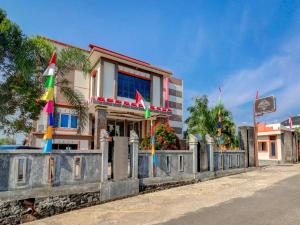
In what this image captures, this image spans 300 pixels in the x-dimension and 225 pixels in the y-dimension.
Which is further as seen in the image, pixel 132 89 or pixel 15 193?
pixel 132 89

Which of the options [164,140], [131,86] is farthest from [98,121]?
[164,140]

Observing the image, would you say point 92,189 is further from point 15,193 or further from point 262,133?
point 262,133

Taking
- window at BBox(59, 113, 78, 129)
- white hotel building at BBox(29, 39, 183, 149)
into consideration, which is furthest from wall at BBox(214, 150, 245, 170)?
window at BBox(59, 113, 78, 129)

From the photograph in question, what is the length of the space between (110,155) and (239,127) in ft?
38.3

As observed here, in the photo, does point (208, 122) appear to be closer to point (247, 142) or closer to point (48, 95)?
point (247, 142)

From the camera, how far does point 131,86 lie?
18.6 meters

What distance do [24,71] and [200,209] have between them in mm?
8219

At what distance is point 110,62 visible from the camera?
17.2m

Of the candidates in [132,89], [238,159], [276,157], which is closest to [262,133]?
[276,157]

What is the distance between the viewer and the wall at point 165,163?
900 cm

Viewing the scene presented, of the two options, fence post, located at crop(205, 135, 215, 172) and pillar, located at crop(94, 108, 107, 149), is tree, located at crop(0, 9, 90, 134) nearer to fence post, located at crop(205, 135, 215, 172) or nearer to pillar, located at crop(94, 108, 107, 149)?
pillar, located at crop(94, 108, 107, 149)

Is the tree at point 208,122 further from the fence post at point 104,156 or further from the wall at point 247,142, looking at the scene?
the fence post at point 104,156

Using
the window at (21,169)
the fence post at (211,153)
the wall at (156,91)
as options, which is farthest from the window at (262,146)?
the window at (21,169)

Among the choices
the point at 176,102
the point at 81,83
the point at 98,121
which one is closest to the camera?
the point at 98,121
